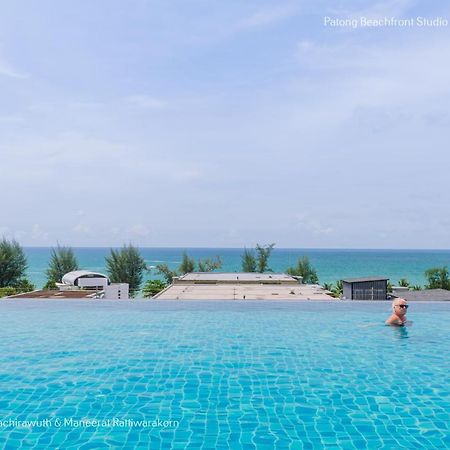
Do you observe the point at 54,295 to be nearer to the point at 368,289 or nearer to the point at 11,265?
the point at 368,289

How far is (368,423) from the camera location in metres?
5.89

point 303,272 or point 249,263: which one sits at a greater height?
point 249,263

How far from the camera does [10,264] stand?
36.7 metres

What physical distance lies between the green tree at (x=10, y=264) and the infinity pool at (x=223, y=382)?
83.0 feet

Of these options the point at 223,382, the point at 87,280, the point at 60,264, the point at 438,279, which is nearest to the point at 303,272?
the point at 438,279

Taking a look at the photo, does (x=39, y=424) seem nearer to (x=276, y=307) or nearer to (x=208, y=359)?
(x=208, y=359)

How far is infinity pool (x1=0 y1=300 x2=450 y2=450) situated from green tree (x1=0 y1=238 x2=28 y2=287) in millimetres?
25312

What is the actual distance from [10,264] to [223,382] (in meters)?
33.3

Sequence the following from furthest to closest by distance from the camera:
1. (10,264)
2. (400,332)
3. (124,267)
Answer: (124,267) < (10,264) < (400,332)

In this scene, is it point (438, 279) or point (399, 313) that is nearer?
point (399, 313)

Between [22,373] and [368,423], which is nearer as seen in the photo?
[368,423]

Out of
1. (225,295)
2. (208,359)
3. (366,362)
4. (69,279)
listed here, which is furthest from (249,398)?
(69,279)

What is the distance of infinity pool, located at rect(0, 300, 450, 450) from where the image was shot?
18.3 feet

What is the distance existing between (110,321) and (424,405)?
8.47m
